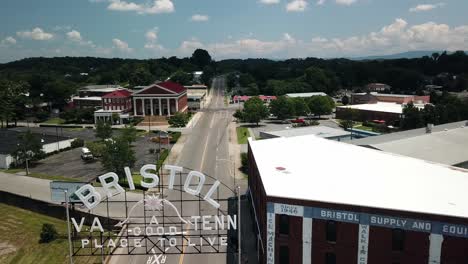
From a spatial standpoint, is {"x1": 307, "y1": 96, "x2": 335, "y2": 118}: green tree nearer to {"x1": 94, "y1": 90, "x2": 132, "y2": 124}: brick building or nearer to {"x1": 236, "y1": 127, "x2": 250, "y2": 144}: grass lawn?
{"x1": 236, "y1": 127, "x2": 250, "y2": 144}: grass lawn

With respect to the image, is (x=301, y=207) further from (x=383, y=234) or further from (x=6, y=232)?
(x=6, y=232)

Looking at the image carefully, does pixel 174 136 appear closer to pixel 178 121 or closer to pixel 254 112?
pixel 178 121

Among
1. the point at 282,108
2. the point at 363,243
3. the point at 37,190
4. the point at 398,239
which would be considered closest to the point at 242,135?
the point at 282,108

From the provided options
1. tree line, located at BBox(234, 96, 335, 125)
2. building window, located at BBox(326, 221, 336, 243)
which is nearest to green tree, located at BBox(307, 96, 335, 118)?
tree line, located at BBox(234, 96, 335, 125)

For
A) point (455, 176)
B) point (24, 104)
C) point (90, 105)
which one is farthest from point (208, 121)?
point (455, 176)

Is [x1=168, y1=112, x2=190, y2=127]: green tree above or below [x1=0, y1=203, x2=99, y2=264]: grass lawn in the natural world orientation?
above

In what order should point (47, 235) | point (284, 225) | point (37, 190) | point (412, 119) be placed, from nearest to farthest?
point (284, 225) < point (47, 235) < point (37, 190) < point (412, 119)
